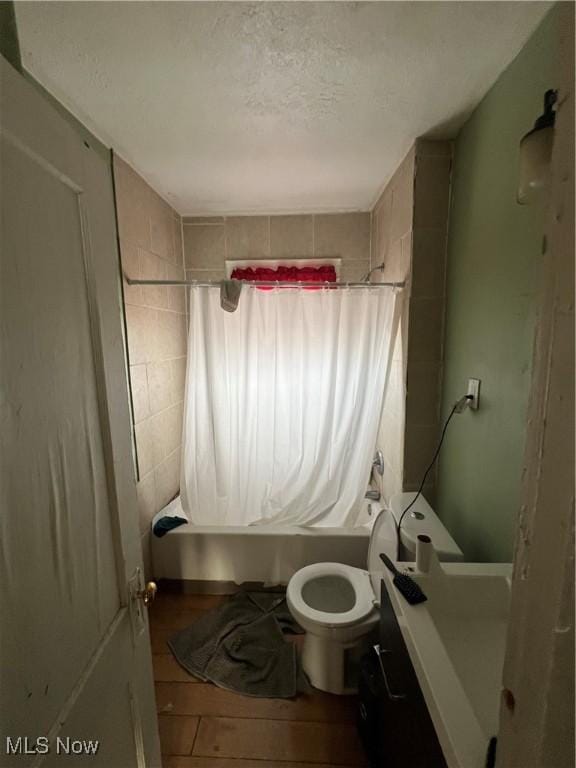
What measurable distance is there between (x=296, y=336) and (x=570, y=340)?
1.61 meters

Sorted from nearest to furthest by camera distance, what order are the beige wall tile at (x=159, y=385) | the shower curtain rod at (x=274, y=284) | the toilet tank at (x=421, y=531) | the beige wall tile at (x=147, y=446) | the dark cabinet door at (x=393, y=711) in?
the dark cabinet door at (x=393, y=711) → the toilet tank at (x=421, y=531) → the shower curtain rod at (x=274, y=284) → the beige wall tile at (x=147, y=446) → the beige wall tile at (x=159, y=385)

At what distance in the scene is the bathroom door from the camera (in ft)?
1.61

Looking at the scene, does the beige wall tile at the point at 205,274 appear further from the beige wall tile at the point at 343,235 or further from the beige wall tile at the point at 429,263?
the beige wall tile at the point at 429,263

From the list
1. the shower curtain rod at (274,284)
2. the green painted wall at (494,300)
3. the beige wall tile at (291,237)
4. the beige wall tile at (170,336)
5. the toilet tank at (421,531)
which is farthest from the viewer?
the beige wall tile at (291,237)

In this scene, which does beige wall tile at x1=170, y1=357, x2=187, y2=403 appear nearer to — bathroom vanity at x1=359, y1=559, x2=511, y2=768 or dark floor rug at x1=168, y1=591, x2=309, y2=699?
dark floor rug at x1=168, y1=591, x2=309, y2=699

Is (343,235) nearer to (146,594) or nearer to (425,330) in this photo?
(425,330)

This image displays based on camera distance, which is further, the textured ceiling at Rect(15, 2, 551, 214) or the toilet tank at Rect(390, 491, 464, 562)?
the toilet tank at Rect(390, 491, 464, 562)

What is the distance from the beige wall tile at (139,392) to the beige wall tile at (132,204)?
2.23 feet

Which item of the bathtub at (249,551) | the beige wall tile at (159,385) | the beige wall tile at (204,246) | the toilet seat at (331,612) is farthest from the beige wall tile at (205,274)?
the toilet seat at (331,612)

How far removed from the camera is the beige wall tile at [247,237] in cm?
230

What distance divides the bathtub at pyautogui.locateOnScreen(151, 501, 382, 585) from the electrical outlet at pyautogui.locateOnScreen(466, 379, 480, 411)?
1.00 m

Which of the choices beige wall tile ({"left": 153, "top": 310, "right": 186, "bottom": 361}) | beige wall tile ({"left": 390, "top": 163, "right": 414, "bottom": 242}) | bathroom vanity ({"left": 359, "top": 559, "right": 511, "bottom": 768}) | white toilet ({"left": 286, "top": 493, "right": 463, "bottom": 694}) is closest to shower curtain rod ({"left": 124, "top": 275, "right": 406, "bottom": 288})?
beige wall tile ({"left": 390, "top": 163, "right": 414, "bottom": 242})

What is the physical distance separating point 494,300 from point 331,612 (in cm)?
149

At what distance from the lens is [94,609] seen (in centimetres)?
67
